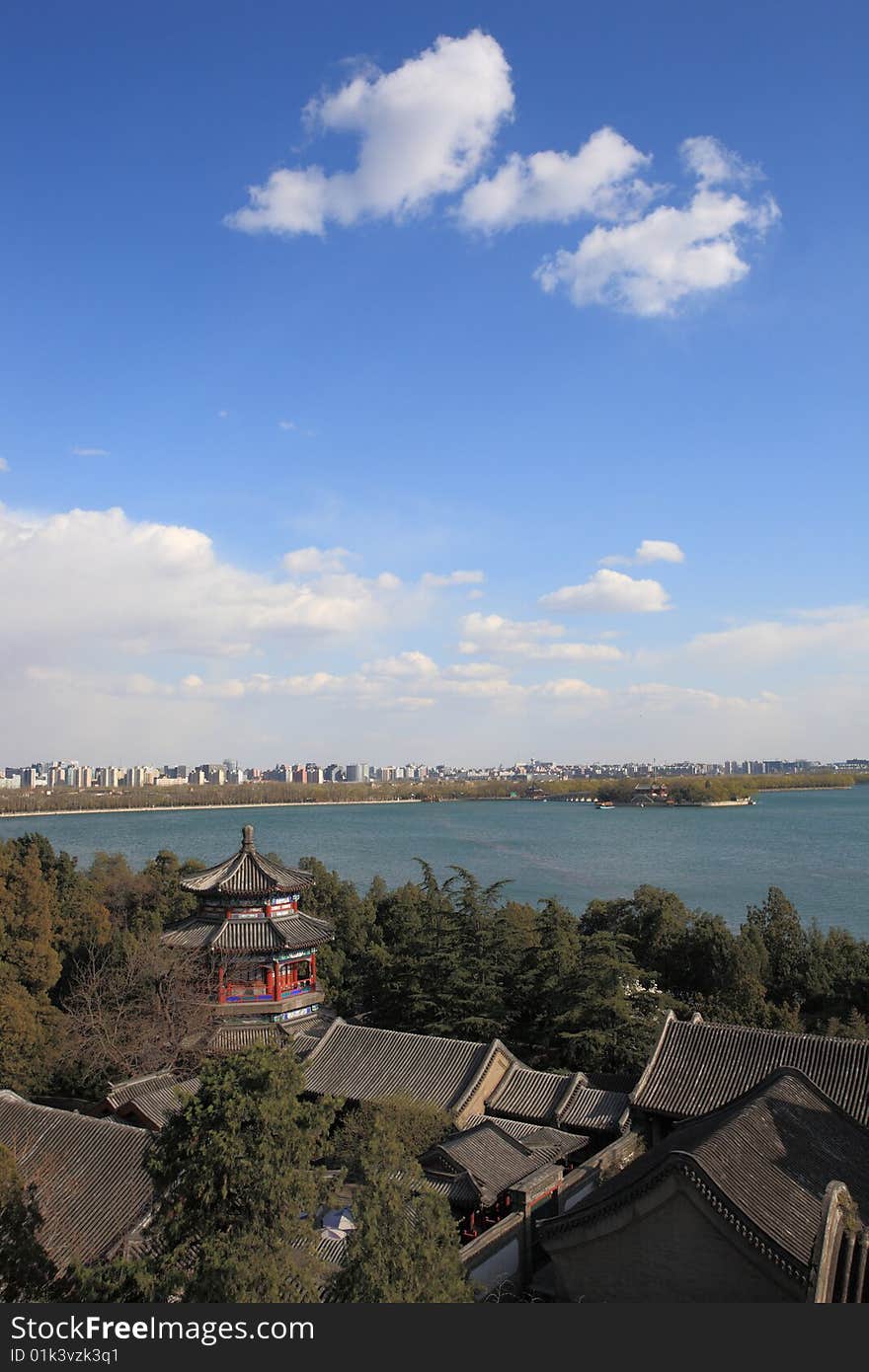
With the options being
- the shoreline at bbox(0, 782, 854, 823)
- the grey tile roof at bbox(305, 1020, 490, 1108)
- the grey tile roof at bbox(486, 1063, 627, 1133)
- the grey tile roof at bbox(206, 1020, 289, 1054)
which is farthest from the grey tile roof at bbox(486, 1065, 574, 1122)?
the shoreline at bbox(0, 782, 854, 823)

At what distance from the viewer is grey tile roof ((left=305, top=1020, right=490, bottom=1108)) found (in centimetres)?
1452

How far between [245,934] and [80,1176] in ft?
22.1

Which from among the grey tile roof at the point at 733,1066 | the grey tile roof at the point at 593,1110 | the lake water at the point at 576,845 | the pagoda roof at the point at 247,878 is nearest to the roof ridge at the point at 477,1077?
the grey tile roof at the point at 593,1110

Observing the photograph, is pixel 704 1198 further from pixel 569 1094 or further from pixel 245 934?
pixel 245 934

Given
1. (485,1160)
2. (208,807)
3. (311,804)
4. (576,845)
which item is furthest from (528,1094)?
(311,804)

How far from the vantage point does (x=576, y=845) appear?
70625 mm

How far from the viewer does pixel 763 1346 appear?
530cm

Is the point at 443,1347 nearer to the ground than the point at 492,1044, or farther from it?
farther from it

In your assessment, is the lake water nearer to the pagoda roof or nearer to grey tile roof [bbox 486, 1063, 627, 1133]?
grey tile roof [bbox 486, 1063, 627, 1133]

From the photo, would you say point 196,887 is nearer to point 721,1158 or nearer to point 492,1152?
point 492,1152

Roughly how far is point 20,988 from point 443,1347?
17.1 m

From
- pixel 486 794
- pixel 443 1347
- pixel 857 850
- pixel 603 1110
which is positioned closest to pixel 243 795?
pixel 486 794

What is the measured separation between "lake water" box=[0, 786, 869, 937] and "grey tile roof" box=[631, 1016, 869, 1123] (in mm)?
25034

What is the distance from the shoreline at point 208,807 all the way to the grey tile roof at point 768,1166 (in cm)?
11894
